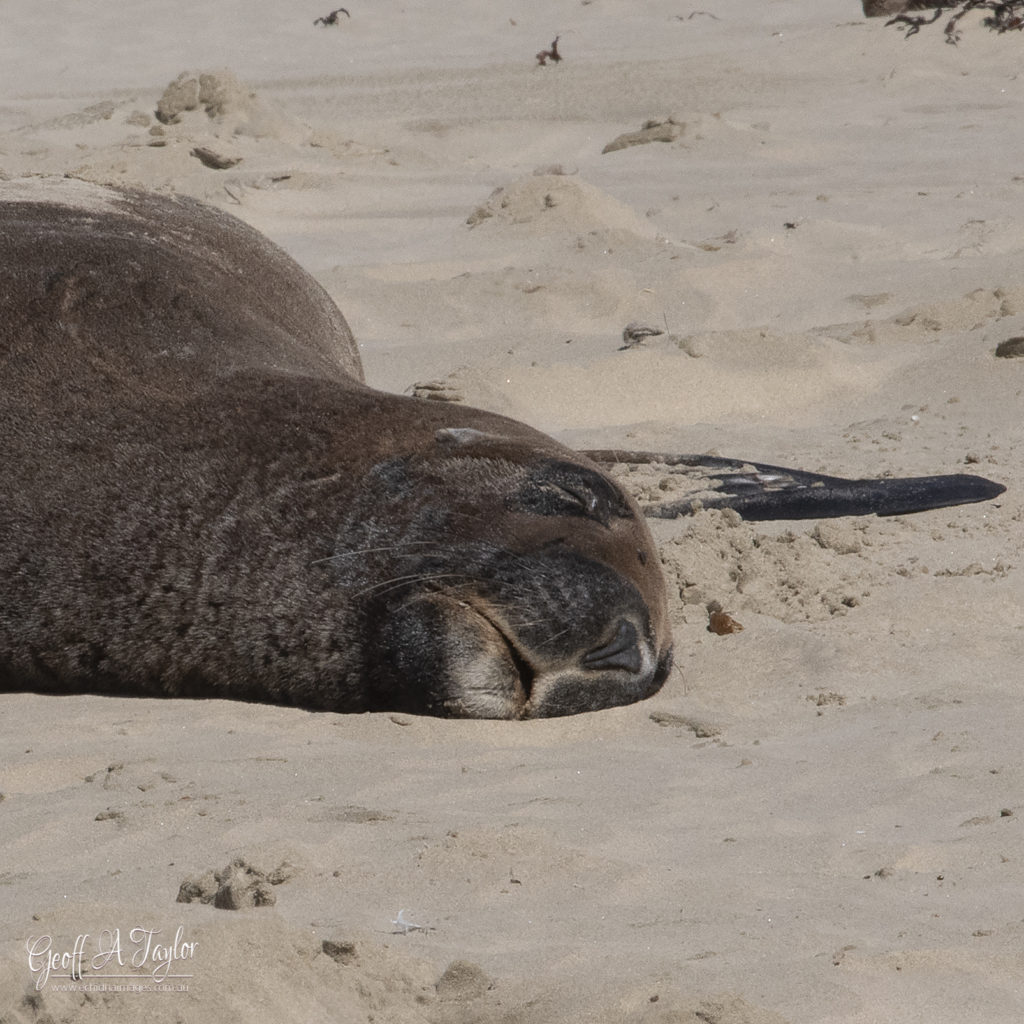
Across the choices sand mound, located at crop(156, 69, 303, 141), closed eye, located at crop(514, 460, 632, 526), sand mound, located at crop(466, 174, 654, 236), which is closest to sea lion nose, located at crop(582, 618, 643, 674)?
closed eye, located at crop(514, 460, 632, 526)

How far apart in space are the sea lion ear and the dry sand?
74 cm

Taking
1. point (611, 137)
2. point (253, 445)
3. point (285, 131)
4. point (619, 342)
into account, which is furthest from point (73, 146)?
point (253, 445)

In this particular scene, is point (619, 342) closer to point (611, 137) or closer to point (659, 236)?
point (659, 236)

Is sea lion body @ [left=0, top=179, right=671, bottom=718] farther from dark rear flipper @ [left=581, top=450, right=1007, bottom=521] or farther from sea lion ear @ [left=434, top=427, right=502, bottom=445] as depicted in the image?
dark rear flipper @ [left=581, top=450, right=1007, bottom=521]

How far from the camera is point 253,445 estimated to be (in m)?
3.81

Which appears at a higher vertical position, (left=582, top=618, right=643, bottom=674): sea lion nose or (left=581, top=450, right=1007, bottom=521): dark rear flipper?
(left=582, top=618, right=643, bottom=674): sea lion nose

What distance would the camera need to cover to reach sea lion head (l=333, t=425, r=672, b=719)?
3.41 m

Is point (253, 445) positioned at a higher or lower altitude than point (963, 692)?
higher

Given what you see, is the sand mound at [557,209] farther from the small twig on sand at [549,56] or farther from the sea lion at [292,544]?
the small twig on sand at [549,56]

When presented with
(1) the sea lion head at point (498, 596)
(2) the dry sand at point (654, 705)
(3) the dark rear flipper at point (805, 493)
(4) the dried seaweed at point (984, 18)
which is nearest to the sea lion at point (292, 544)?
(1) the sea lion head at point (498, 596)

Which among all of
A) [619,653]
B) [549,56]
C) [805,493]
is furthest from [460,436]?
[549,56]

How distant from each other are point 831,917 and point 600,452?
321 cm

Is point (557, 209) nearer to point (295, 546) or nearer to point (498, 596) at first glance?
point (295, 546)

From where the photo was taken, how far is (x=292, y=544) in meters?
3.59
